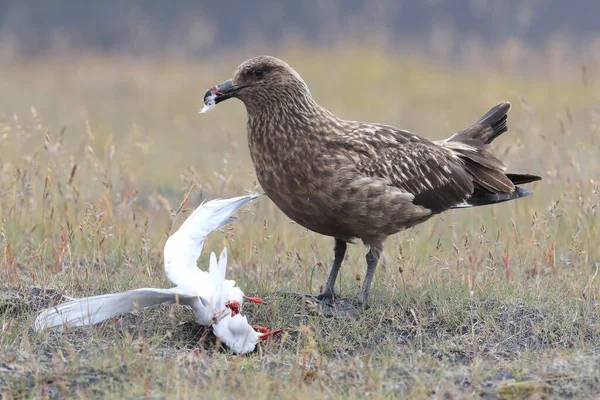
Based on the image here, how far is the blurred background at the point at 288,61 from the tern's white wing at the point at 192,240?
2.07m

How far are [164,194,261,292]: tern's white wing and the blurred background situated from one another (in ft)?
6.78

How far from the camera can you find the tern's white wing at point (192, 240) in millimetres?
4648

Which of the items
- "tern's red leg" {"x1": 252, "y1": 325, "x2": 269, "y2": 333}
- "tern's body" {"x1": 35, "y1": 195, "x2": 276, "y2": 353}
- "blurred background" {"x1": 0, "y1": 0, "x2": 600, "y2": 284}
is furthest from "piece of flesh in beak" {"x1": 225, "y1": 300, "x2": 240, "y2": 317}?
"blurred background" {"x1": 0, "y1": 0, "x2": 600, "y2": 284}

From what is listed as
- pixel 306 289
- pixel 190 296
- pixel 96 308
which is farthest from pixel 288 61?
pixel 96 308

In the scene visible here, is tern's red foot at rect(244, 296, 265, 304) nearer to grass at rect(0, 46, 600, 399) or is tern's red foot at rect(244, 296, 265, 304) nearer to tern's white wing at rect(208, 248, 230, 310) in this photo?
grass at rect(0, 46, 600, 399)

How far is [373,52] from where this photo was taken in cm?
1452

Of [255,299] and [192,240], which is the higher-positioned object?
[192,240]

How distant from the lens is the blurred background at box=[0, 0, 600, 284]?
9543 millimetres

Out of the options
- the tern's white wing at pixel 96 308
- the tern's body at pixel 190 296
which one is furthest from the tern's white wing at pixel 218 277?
the tern's white wing at pixel 96 308

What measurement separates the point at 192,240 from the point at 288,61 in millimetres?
9796

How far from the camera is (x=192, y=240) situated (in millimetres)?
4770

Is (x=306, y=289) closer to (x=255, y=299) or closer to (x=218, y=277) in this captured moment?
(x=255, y=299)

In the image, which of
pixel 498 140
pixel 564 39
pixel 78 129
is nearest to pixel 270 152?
pixel 498 140

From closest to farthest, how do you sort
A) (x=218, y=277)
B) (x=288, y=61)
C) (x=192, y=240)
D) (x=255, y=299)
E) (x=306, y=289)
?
(x=218, y=277) < (x=192, y=240) < (x=255, y=299) < (x=306, y=289) < (x=288, y=61)
